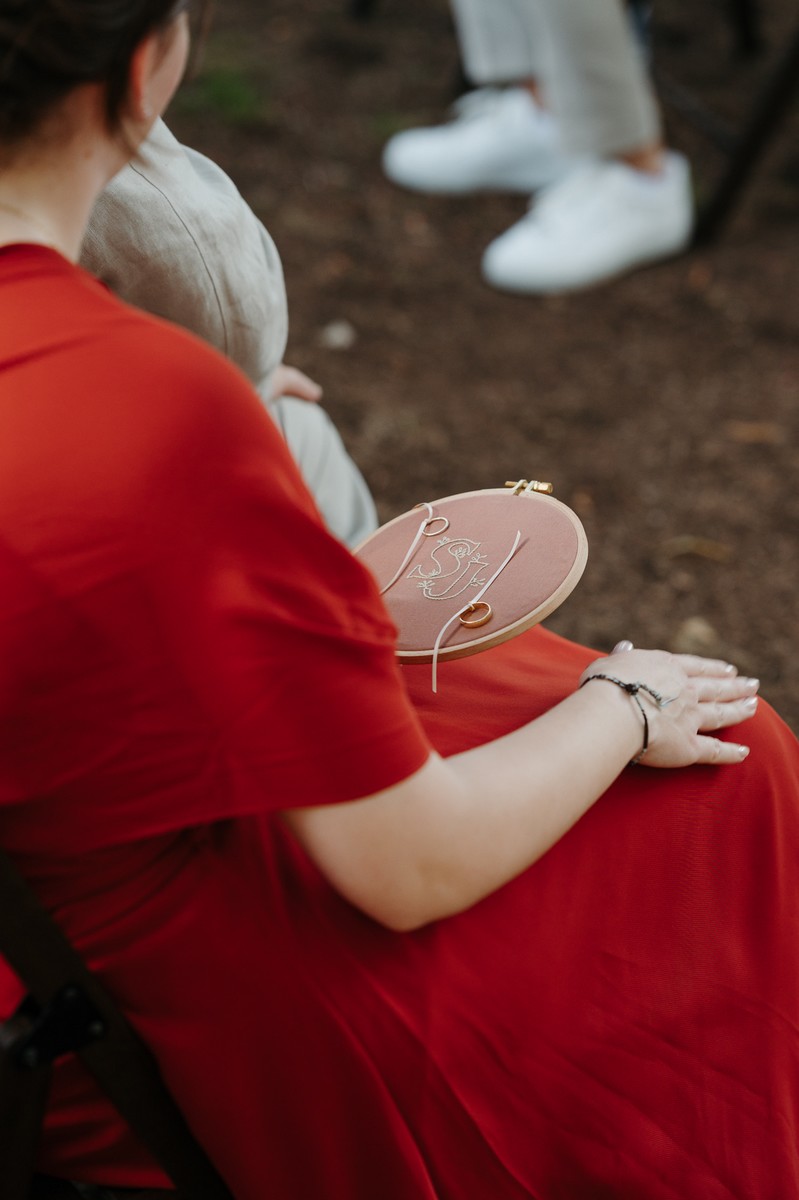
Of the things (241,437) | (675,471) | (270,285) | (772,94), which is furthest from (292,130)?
(241,437)

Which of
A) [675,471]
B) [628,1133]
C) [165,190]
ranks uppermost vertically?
[165,190]

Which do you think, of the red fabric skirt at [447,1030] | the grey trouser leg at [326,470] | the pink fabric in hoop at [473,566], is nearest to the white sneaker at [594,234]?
the grey trouser leg at [326,470]

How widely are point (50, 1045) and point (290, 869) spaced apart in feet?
0.66

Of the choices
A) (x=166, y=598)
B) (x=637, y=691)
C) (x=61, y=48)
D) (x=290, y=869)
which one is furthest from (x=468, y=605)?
(x=61, y=48)

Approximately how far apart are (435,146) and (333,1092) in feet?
11.4

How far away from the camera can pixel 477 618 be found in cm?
106

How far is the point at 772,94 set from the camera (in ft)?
11.0

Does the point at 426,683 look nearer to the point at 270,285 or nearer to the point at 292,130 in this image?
the point at 270,285

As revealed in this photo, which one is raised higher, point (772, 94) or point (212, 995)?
point (212, 995)

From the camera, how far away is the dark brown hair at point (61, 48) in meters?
0.71

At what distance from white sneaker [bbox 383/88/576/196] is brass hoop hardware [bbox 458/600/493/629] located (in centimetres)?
308

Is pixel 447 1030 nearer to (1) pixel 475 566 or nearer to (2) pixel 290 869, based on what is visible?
(2) pixel 290 869

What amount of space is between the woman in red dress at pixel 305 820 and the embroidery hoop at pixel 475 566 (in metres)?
0.07

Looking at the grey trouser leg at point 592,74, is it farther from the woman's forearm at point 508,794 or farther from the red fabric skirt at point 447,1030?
the red fabric skirt at point 447,1030
